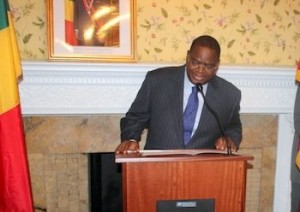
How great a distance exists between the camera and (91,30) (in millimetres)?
1875

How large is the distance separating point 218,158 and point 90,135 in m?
1.08

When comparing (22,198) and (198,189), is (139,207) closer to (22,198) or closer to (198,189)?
(198,189)

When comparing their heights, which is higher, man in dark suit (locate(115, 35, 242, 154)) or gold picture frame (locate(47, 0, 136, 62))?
gold picture frame (locate(47, 0, 136, 62))

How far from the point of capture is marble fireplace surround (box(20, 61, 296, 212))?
1785mm

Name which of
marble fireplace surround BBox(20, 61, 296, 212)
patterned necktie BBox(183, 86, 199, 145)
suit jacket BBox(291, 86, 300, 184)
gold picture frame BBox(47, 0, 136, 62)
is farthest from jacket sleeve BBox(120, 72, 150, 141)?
suit jacket BBox(291, 86, 300, 184)

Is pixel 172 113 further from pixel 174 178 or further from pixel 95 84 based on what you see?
pixel 95 84

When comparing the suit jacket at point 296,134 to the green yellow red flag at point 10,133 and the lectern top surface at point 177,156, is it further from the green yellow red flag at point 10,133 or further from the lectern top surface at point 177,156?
the green yellow red flag at point 10,133

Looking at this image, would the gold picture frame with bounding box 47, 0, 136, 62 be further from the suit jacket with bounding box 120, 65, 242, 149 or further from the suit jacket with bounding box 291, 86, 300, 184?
the suit jacket with bounding box 291, 86, 300, 184

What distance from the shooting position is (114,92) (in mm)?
1886

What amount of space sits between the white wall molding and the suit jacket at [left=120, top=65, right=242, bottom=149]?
12.9 inches

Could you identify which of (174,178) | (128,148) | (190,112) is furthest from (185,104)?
(174,178)

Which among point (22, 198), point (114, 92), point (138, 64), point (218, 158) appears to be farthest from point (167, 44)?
point (22, 198)

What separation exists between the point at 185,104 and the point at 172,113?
8 cm

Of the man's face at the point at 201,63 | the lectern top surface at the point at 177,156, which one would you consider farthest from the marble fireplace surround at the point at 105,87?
the lectern top surface at the point at 177,156
